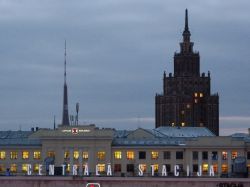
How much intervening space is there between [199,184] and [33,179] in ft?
94.2

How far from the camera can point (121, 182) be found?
170875mm

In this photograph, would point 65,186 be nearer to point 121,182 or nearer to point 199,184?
point 121,182

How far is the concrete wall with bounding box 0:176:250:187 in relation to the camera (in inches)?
6604

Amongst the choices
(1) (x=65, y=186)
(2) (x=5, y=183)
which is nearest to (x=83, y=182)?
(1) (x=65, y=186)

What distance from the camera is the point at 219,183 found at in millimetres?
167250

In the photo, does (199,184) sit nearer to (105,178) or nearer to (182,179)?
(182,179)

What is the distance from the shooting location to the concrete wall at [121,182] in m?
168

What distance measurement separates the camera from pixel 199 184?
169 metres

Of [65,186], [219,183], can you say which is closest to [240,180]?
[219,183]

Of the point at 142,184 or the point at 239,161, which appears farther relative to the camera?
the point at 239,161

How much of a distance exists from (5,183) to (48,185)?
7496 mm

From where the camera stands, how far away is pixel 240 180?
550 ft

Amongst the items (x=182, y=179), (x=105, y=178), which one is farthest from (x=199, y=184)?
(x=105, y=178)

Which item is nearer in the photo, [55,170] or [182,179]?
[182,179]
